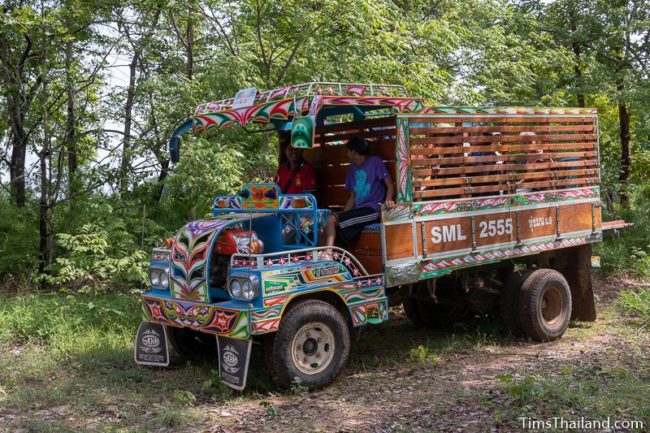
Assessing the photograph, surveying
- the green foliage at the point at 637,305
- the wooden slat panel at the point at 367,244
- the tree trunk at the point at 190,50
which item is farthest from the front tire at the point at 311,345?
the tree trunk at the point at 190,50

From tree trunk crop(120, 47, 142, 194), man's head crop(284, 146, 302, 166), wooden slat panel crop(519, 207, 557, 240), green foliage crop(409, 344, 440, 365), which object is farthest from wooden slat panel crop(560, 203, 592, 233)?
tree trunk crop(120, 47, 142, 194)

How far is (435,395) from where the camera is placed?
5738 mm

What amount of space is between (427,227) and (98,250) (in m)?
4.49

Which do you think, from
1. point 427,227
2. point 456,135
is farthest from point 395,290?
point 456,135

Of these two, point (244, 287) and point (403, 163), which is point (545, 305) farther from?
point (244, 287)

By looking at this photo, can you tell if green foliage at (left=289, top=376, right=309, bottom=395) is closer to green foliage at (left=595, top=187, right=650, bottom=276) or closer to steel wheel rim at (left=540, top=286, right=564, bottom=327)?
steel wheel rim at (left=540, top=286, right=564, bottom=327)

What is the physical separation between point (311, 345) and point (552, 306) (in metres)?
3.58

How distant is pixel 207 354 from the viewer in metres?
7.20

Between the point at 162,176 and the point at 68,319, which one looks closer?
the point at 68,319

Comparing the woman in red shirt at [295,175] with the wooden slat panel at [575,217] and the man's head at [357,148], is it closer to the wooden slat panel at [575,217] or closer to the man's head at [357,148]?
the man's head at [357,148]

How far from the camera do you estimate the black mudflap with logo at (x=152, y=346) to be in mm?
6717

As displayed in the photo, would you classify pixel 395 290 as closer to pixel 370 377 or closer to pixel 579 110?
pixel 370 377

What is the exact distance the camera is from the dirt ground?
501cm

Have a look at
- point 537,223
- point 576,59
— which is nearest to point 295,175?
point 537,223
